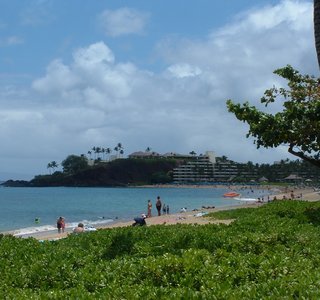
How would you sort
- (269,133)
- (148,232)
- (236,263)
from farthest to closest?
1. (269,133)
2. (148,232)
3. (236,263)

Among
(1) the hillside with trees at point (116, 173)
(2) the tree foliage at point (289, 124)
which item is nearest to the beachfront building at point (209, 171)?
(1) the hillside with trees at point (116, 173)

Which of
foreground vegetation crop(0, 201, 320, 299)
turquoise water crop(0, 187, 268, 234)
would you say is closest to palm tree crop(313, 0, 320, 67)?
foreground vegetation crop(0, 201, 320, 299)

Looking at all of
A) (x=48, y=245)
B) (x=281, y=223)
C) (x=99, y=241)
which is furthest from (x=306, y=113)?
(x=48, y=245)

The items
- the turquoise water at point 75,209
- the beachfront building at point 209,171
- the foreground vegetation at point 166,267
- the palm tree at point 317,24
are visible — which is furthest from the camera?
the beachfront building at point 209,171

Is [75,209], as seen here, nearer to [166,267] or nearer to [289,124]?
[289,124]

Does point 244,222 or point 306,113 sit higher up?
point 306,113

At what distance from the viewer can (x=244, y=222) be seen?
42.2 feet

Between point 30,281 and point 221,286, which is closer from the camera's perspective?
point 221,286

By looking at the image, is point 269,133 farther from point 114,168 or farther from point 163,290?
point 114,168

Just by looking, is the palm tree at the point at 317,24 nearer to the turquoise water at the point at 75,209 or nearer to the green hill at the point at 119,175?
the turquoise water at the point at 75,209

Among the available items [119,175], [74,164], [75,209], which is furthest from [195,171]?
[75,209]

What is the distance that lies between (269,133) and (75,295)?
33.2 feet

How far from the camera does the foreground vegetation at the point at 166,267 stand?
5.23 metres

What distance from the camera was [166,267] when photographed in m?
6.36
